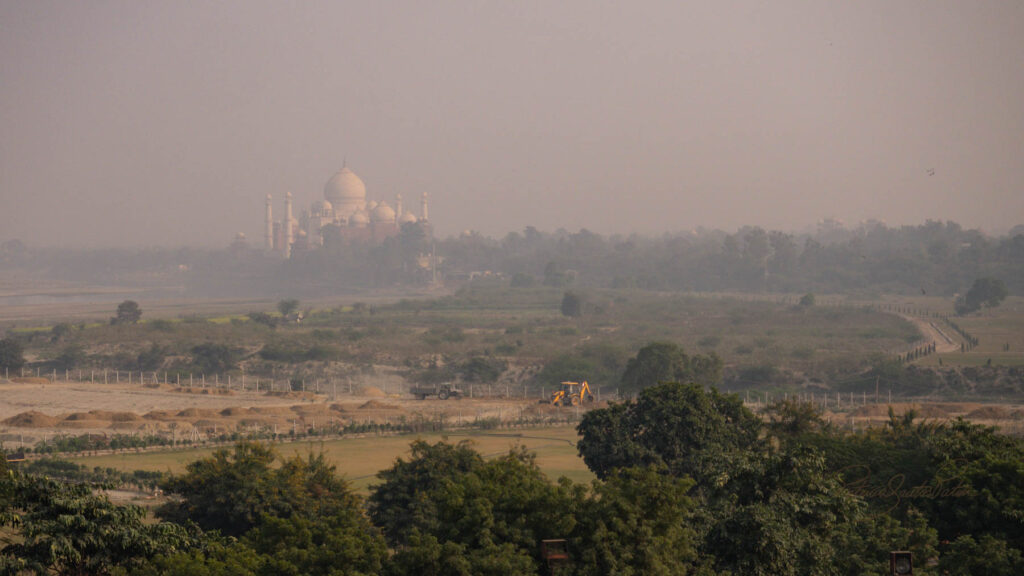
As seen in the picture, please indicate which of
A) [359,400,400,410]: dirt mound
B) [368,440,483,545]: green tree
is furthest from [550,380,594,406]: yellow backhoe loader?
[368,440,483,545]: green tree

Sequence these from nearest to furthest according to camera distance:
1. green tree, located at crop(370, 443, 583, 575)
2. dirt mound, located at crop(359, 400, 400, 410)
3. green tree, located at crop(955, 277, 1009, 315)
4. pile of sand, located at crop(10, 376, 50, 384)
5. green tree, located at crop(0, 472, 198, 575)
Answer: green tree, located at crop(0, 472, 198, 575)
green tree, located at crop(370, 443, 583, 575)
dirt mound, located at crop(359, 400, 400, 410)
pile of sand, located at crop(10, 376, 50, 384)
green tree, located at crop(955, 277, 1009, 315)

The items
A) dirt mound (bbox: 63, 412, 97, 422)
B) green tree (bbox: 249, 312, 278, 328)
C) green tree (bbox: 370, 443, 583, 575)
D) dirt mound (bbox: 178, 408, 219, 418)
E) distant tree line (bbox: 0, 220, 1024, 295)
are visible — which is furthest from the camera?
distant tree line (bbox: 0, 220, 1024, 295)

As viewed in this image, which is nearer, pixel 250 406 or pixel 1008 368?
pixel 250 406

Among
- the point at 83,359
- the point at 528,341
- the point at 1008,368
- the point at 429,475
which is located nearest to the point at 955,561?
the point at 429,475

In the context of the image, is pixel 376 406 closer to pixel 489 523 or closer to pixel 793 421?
pixel 793 421

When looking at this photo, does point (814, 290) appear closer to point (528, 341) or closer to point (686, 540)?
point (528, 341)

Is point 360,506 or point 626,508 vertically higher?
point 626,508

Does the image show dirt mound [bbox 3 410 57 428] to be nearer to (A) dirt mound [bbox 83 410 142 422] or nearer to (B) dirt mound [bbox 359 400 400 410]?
(A) dirt mound [bbox 83 410 142 422]
